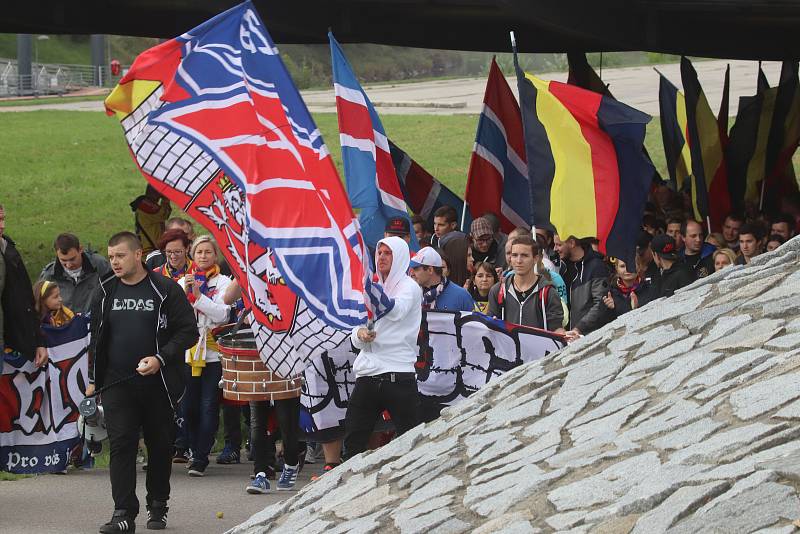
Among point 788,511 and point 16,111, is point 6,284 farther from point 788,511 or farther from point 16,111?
point 16,111

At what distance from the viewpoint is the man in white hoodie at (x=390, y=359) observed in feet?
32.9

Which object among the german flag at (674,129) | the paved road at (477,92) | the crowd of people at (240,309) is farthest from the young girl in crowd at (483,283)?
the paved road at (477,92)

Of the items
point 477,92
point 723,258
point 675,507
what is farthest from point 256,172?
point 477,92

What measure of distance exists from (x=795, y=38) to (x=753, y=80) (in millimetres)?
27435

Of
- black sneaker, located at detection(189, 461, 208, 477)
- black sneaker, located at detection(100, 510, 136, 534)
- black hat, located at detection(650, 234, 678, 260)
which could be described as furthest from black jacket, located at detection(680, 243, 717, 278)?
black sneaker, located at detection(100, 510, 136, 534)

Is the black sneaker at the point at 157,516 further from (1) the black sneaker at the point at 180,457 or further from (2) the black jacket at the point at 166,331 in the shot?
(1) the black sneaker at the point at 180,457

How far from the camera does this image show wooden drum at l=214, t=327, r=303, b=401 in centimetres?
1116

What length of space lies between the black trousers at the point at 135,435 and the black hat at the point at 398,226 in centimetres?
294

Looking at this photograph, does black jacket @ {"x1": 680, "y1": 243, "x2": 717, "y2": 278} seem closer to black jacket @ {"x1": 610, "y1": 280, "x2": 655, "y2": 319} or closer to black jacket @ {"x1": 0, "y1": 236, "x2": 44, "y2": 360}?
black jacket @ {"x1": 610, "y1": 280, "x2": 655, "y2": 319}

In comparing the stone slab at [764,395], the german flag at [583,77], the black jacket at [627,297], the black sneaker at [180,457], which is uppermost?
the german flag at [583,77]

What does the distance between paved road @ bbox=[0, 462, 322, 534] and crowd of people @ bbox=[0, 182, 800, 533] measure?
0.60ft

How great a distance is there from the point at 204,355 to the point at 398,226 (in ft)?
6.15

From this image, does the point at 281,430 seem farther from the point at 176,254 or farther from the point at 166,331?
the point at 176,254

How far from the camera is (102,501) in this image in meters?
10.7
